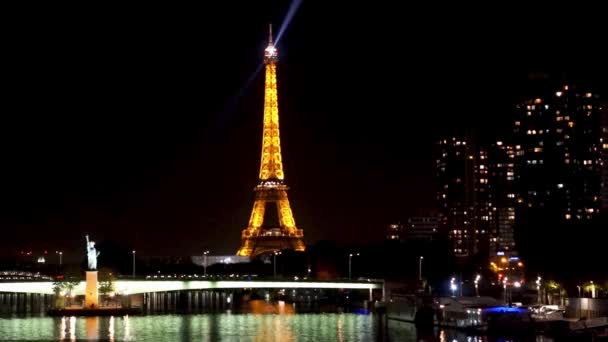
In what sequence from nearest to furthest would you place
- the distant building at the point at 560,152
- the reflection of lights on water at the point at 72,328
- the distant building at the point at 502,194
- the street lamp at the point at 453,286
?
the reflection of lights on water at the point at 72,328 → the street lamp at the point at 453,286 → the distant building at the point at 560,152 → the distant building at the point at 502,194

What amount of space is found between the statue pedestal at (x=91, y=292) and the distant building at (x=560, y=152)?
7581 centimetres

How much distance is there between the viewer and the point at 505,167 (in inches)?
7092

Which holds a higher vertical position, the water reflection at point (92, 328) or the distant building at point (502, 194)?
the distant building at point (502, 194)

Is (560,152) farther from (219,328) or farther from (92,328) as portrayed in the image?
(92,328)

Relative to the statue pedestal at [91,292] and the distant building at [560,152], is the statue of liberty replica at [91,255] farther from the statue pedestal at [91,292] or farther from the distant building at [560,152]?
the distant building at [560,152]

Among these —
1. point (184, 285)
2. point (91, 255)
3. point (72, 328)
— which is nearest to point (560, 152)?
point (184, 285)

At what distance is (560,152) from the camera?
154375 mm

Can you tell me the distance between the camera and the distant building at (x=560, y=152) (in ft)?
484

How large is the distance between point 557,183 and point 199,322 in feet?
290

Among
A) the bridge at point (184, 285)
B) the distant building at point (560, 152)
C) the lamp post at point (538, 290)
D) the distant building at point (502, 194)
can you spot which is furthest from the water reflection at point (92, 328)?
the distant building at point (502, 194)

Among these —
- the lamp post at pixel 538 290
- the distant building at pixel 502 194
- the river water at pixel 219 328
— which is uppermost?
the distant building at pixel 502 194

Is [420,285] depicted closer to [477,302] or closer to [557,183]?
[477,302]

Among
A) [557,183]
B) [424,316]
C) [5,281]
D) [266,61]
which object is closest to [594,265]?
[424,316]

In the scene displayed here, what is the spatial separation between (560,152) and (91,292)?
8916 centimetres
